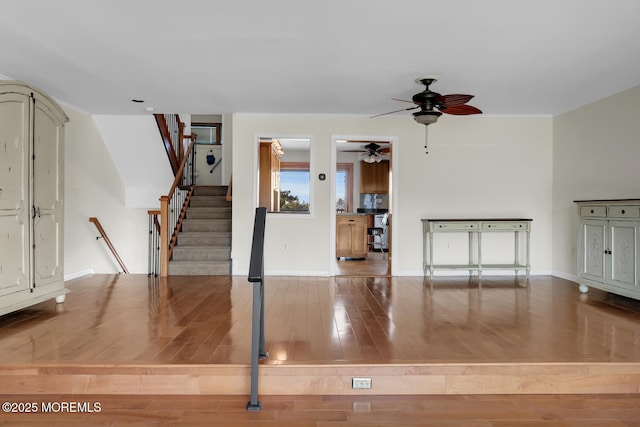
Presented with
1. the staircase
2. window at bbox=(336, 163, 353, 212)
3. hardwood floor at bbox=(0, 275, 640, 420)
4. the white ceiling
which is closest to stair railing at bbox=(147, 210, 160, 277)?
the staircase

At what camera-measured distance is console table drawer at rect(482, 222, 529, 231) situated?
558 centimetres

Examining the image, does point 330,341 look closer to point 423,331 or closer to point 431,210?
point 423,331

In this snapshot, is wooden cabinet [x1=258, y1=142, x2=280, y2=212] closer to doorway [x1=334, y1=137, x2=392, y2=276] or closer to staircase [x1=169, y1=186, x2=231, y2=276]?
staircase [x1=169, y1=186, x2=231, y2=276]

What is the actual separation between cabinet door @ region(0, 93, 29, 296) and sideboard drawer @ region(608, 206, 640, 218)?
241 inches

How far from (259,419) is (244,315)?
1.61 meters

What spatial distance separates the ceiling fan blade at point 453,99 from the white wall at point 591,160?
2.37 meters

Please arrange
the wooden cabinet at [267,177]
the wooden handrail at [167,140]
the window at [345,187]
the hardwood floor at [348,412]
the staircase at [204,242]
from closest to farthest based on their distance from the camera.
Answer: the hardwood floor at [348,412]
the staircase at [204,242]
the wooden handrail at [167,140]
the wooden cabinet at [267,177]
the window at [345,187]

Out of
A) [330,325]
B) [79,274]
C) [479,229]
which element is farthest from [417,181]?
[79,274]

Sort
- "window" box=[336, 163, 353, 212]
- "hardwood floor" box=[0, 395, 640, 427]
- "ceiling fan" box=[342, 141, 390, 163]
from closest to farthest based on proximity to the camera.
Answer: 1. "hardwood floor" box=[0, 395, 640, 427]
2. "ceiling fan" box=[342, 141, 390, 163]
3. "window" box=[336, 163, 353, 212]

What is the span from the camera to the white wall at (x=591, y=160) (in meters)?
4.61

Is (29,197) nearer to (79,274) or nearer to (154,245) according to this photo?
(79,274)

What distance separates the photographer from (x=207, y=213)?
6.95 meters

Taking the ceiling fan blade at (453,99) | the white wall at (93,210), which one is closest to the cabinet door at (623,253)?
the ceiling fan blade at (453,99)

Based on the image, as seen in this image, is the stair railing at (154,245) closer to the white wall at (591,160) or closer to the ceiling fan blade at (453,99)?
the ceiling fan blade at (453,99)
